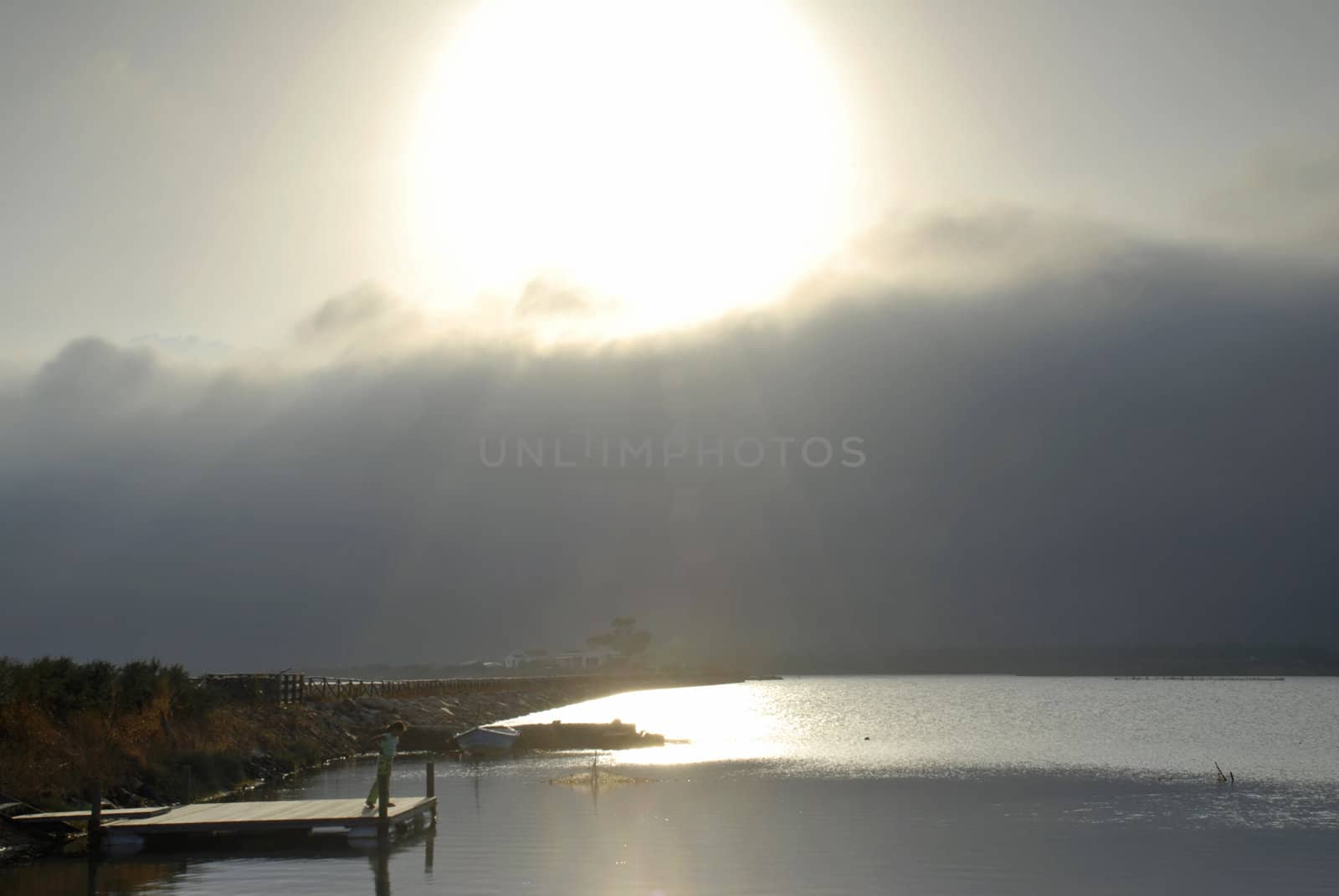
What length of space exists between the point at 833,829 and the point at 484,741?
4259 centimetres

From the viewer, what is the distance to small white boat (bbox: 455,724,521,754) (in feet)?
285

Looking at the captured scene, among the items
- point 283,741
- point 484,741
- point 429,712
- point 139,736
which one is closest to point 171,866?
point 139,736

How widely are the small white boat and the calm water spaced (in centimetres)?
387

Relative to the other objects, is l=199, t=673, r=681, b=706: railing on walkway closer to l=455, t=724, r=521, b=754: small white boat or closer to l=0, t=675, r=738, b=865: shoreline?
l=0, t=675, r=738, b=865: shoreline

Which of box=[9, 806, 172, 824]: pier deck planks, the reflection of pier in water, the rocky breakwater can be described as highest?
the rocky breakwater

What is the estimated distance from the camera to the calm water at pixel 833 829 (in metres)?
37.7

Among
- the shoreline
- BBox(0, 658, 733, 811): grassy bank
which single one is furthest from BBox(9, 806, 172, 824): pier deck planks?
BBox(0, 658, 733, 811): grassy bank

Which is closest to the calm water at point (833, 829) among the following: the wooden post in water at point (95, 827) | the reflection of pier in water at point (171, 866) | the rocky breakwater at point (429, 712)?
the reflection of pier in water at point (171, 866)

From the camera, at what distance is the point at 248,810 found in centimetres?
4500

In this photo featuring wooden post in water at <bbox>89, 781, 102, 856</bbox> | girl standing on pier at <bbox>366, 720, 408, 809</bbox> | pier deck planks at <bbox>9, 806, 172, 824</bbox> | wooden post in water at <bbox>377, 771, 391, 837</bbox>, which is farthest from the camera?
girl standing on pier at <bbox>366, 720, 408, 809</bbox>

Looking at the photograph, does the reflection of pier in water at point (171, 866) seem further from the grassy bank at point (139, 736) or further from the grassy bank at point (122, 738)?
the grassy bank at point (139, 736)

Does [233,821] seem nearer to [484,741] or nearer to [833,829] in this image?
[833,829]

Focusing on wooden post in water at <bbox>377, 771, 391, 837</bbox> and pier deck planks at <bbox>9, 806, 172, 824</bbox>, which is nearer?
wooden post in water at <bbox>377, 771, 391, 837</bbox>

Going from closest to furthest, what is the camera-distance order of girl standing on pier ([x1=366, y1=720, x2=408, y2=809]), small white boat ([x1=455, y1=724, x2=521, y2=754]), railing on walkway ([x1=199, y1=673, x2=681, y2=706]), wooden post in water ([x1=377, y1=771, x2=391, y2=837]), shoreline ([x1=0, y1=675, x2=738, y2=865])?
wooden post in water ([x1=377, y1=771, x2=391, y2=837]) → girl standing on pier ([x1=366, y1=720, x2=408, y2=809]) → shoreline ([x1=0, y1=675, x2=738, y2=865]) → railing on walkway ([x1=199, y1=673, x2=681, y2=706]) → small white boat ([x1=455, y1=724, x2=521, y2=754])
